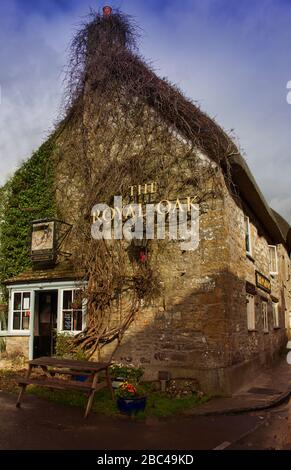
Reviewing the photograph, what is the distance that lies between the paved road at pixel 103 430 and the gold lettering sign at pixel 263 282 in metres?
6.33

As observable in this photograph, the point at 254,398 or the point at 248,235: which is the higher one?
the point at 248,235

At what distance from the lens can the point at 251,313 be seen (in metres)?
12.8

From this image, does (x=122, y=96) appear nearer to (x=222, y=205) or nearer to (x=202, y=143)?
(x=202, y=143)

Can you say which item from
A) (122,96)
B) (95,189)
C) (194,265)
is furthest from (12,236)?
(194,265)

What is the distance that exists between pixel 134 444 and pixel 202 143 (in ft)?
22.8

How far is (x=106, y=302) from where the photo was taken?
10.8 m

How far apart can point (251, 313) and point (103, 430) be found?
7164mm

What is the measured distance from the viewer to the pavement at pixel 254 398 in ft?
26.7

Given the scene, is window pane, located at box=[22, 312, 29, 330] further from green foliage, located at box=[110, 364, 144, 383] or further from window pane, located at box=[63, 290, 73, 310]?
green foliage, located at box=[110, 364, 144, 383]

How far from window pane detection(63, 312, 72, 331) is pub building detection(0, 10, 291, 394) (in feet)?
0.09

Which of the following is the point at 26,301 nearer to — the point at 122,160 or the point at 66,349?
the point at 66,349

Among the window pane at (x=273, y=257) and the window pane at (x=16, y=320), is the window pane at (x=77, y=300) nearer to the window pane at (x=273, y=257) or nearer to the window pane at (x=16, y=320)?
the window pane at (x=16, y=320)

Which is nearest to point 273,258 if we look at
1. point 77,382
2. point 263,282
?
point 263,282

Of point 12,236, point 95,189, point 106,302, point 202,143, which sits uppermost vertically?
point 202,143
